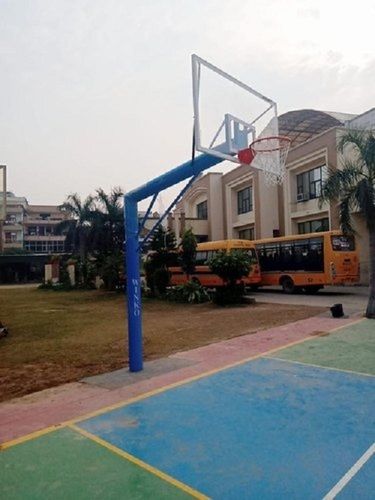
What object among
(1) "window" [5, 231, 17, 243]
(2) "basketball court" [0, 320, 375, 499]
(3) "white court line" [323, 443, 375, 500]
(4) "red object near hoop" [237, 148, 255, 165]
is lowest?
(2) "basketball court" [0, 320, 375, 499]

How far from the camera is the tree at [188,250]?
21.0 m

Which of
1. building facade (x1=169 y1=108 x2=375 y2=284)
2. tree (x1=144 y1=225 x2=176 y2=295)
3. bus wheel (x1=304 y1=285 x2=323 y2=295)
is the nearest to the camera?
bus wheel (x1=304 y1=285 x2=323 y2=295)

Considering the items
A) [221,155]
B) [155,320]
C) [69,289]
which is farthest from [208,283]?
[221,155]

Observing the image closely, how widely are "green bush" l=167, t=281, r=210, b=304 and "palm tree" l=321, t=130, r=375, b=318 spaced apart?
8.40 meters

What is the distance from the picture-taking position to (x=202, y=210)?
42.2 metres

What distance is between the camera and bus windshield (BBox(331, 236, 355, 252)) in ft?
61.8

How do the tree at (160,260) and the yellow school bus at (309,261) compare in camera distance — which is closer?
the yellow school bus at (309,261)

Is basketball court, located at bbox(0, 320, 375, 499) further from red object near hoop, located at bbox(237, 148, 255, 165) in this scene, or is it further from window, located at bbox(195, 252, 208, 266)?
window, located at bbox(195, 252, 208, 266)

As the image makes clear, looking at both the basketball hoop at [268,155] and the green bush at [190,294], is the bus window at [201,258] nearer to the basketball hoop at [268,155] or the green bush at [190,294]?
the green bush at [190,294]

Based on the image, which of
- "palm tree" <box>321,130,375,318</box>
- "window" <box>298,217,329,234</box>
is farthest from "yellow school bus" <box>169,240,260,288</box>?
"palm tree" <box>321,130,375,318</box>

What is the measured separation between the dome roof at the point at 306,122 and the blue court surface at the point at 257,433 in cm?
2527

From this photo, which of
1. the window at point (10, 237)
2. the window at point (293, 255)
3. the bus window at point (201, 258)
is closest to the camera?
the window at point (293, 255)

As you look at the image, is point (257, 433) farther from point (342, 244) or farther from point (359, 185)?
point (342, 244)

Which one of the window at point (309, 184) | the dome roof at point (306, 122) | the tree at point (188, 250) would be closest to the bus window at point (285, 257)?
the tree at point (188, 250)
